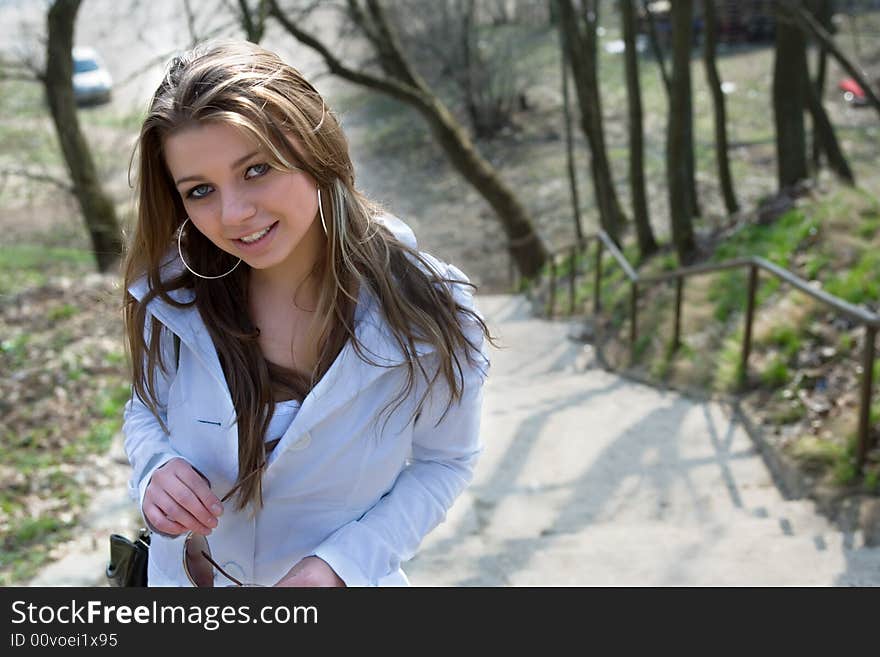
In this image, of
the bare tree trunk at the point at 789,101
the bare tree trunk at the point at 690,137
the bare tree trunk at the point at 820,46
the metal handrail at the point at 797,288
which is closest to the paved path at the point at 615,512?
the metal handrail at the point at 797,288

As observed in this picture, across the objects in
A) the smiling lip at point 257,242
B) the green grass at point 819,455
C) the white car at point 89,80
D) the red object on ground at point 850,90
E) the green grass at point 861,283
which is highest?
the smiling lip at point 257,242

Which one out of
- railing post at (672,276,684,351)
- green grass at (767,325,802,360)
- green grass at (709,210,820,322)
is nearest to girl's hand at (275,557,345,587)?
green grass at (767,325,802,360)

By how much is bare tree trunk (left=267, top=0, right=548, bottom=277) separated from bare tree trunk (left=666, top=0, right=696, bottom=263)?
11.2 feet

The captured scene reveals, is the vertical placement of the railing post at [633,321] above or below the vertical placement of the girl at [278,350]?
below

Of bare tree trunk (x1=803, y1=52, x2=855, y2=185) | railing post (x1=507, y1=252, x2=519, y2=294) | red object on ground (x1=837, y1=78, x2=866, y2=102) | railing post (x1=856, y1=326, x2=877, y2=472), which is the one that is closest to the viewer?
railing post (x1=856, y1=326, x2=877, y2=472)

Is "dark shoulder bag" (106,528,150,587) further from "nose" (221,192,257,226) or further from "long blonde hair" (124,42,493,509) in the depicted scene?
"nose" (221,192,257,226)

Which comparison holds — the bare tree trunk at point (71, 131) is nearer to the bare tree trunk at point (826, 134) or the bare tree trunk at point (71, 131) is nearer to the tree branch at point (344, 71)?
the tree branch at point (344, 71)

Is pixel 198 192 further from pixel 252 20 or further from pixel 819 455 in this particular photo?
pixel 252 20

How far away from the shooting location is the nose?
66.5 inches

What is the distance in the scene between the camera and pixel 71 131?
37.8 ft

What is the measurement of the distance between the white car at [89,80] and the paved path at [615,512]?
54.9 feet

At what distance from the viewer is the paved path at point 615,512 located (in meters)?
3.73

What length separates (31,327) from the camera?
877 cm

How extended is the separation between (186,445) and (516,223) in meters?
13.1
